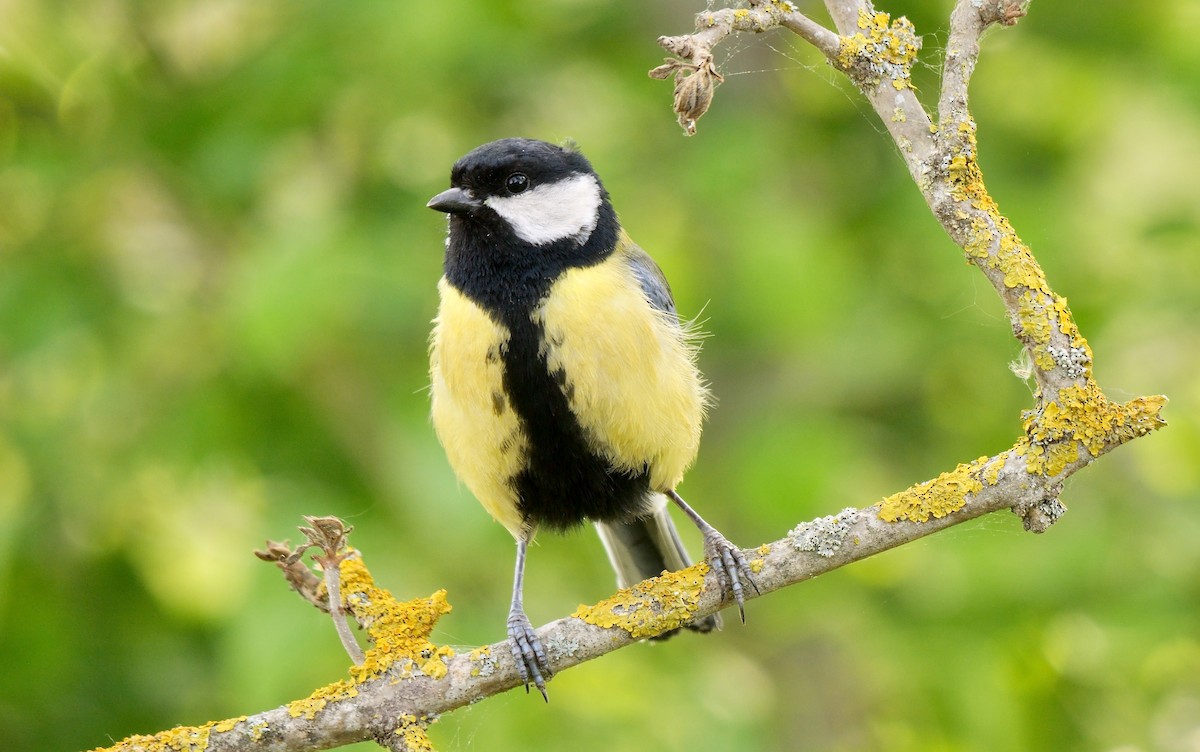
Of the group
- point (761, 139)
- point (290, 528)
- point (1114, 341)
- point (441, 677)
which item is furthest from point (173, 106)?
point (1114, 341)

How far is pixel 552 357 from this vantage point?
2625 millimetres

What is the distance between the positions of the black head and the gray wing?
0.25 ft

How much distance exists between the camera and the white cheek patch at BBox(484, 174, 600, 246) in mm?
2773

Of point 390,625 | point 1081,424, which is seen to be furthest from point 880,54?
point 390,625

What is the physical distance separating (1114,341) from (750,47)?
1574 millimetres

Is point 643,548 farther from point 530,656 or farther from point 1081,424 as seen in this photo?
point 1081,424

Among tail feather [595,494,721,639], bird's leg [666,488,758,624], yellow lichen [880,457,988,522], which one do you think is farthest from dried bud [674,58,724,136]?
tail feather [595,494,721,639]

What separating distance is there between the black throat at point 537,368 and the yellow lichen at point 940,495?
0.81 meters

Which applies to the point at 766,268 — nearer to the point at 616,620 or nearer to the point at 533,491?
the point at 533,491

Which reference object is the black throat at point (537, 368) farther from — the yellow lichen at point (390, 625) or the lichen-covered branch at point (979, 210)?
the lichen-covered branch at point (979, 210)

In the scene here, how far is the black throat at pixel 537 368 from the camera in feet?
8.64

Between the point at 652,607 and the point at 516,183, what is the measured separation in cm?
109

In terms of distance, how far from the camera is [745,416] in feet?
13.9

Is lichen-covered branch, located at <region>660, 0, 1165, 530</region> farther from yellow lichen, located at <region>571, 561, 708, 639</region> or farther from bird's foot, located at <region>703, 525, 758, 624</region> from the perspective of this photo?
yellow lichen, located at <region>571, 561, 708, 639</region>
